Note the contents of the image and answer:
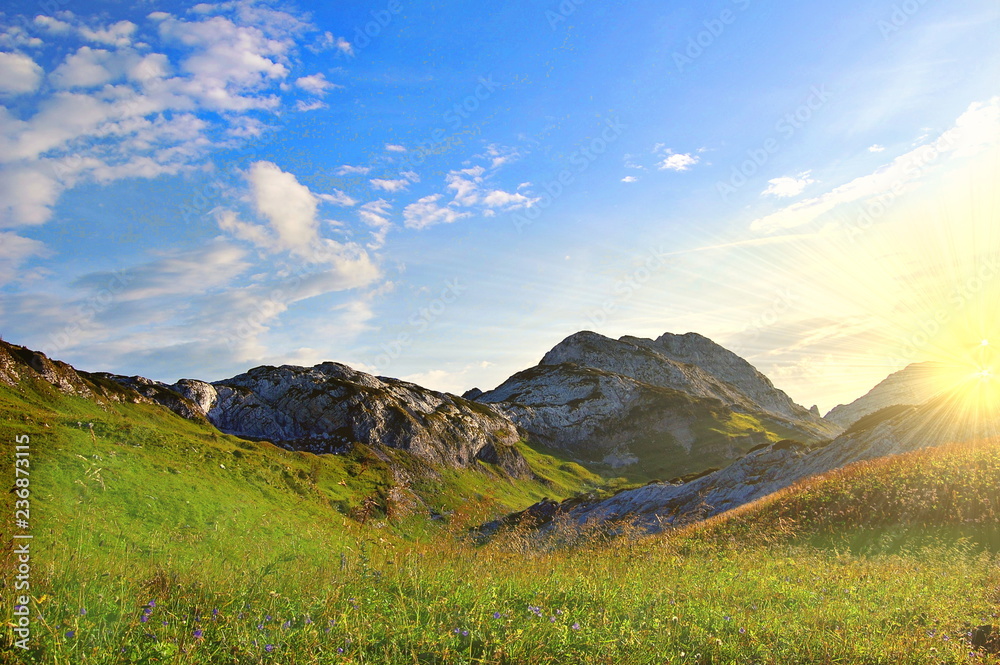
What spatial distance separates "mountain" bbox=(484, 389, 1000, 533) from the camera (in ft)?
103

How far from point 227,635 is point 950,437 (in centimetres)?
3928

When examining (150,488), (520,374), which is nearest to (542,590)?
(150,488)

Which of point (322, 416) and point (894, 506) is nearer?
point (894, 506)

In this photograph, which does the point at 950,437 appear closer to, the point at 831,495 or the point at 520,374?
the point at 831,495

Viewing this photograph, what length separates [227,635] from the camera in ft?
18.0

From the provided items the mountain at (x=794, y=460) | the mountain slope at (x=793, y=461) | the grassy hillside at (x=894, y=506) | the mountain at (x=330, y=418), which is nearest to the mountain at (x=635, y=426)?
the mountain at (x=330, y=418)

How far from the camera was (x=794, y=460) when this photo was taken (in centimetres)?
4562

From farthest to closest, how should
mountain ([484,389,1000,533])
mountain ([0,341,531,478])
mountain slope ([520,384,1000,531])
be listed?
1. mountain ([0,341,531,478])
2. mountain slope ([520,384,1000,531])
3. mountain ([484,389,1000,533])

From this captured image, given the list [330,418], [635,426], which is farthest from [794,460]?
[635,426]

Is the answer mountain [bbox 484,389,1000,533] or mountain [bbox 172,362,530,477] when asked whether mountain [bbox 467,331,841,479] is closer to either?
mountain [bbox 172,362,530,477]

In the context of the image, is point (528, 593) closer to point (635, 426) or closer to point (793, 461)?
point (793, 461)

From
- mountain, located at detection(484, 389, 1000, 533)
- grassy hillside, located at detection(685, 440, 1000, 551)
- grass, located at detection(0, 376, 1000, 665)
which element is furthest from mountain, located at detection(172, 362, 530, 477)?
grass, located at detection(0, 376, 1000, 665)

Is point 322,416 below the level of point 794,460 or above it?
above

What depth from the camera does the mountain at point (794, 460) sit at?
1239 inches
